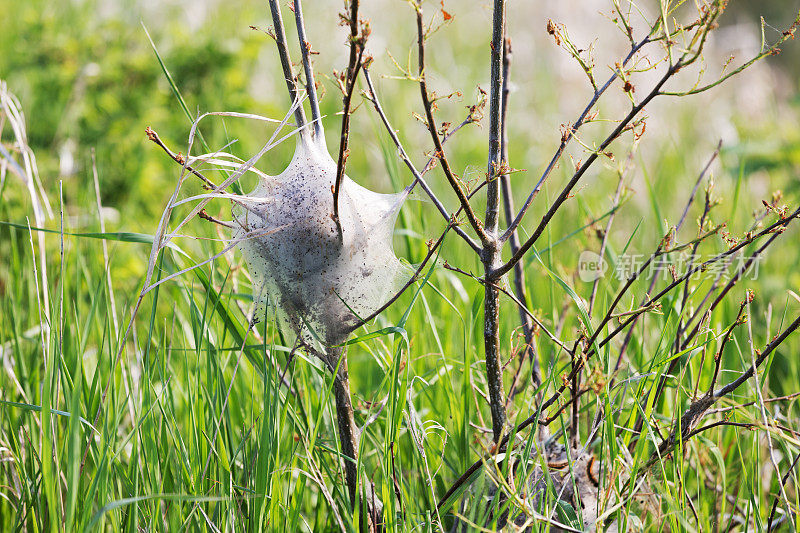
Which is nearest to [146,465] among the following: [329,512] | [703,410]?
[329,512]

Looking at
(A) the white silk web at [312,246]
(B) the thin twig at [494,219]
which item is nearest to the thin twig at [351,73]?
(A) the white silk web at [312,246]

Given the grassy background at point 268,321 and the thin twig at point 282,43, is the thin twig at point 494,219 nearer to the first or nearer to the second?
the grassy background at point 268,321

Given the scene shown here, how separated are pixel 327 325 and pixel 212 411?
237 mm

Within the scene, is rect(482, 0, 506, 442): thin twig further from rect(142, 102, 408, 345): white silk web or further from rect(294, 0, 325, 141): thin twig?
rect(294, 0, 325, 141): thin twig

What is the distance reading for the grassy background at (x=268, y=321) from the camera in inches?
43.9

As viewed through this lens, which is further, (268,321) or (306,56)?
(268,321)

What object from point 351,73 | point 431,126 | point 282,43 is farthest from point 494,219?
point 282,43

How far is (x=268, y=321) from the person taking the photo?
3.88 feet

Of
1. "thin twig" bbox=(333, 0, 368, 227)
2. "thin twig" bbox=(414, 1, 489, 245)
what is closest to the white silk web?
"thin twig" bbox=(333, 0, 368, 227)

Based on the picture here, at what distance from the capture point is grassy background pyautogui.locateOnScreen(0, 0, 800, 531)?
111 cm

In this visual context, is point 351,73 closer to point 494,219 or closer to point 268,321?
point 494,219

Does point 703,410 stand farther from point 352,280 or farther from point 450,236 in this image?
point 450,236

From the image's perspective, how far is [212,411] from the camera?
1.10 meters

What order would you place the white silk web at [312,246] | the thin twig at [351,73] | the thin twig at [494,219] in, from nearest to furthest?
the thin twig at [351,73] < the thin twig at [494,219] < the white silk web at [312,246]
